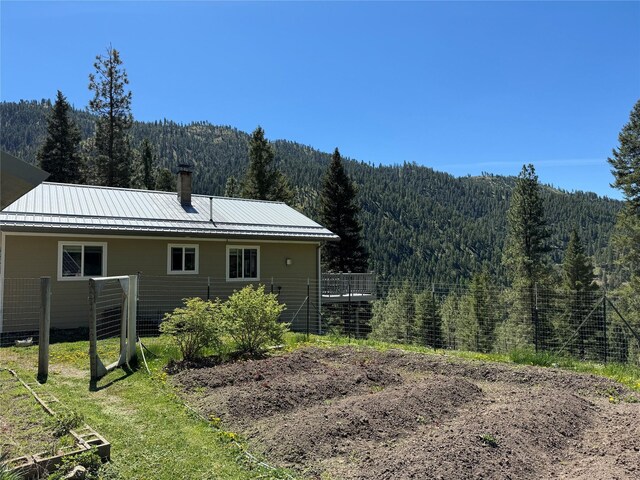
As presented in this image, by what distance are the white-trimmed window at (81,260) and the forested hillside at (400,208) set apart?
282 feet

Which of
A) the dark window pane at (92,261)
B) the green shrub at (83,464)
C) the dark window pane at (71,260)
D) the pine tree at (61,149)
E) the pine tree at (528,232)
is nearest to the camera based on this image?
the green shrub at (83,464)

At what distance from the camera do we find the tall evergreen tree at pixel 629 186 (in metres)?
26.1

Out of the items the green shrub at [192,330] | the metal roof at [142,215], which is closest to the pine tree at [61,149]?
the metal roof at [142,215]

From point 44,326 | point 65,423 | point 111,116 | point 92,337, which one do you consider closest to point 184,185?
point 44,326

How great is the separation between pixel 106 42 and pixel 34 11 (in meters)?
24.0

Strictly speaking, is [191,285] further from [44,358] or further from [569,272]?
[569,272]

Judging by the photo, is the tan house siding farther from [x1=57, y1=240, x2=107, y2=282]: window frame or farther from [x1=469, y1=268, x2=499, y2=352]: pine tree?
[x1=469, y1=268, x2=499, y2=352]: pine tree

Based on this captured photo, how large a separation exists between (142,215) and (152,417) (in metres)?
10.1

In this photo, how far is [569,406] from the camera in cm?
514

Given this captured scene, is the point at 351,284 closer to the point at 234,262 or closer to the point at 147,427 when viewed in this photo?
the point at 234,262

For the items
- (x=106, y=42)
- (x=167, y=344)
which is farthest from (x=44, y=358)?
(x=106, y=42)

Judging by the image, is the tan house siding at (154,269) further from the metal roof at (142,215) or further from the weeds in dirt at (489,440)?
the weeds in dirt at (489,440)

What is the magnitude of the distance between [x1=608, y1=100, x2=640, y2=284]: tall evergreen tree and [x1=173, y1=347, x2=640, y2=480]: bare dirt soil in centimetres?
2401

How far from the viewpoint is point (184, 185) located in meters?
16.2
